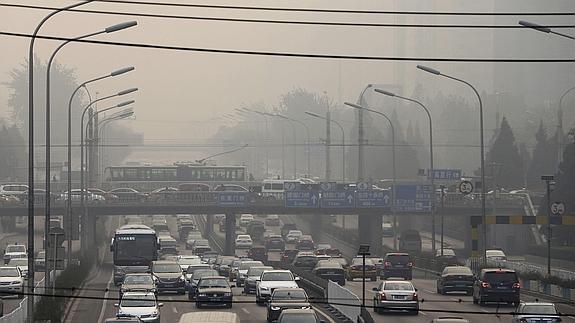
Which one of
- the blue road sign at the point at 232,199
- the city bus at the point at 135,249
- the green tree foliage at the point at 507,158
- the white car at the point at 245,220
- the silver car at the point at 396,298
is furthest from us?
the white car at the point at 245,220

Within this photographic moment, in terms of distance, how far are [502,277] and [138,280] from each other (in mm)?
14563

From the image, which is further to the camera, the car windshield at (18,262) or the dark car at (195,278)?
the car windshield at (18,262)

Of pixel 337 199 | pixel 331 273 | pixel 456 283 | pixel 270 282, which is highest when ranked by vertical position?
pixel 337 199

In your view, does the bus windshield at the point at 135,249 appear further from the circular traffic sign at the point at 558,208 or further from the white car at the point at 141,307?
the circular traffic sign at the point at 558,208

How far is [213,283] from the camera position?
48.6 m

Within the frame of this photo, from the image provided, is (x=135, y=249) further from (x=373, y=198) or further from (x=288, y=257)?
(x=373, y=198)

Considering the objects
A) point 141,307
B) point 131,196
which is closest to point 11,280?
point 141,307

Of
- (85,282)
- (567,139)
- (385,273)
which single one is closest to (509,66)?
(567,139)

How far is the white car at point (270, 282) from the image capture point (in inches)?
1919

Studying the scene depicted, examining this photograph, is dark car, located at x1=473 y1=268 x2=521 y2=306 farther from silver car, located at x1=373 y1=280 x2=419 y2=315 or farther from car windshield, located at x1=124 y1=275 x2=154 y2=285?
car windshield, located at x1=124 y1=275 x2=154 y2=285

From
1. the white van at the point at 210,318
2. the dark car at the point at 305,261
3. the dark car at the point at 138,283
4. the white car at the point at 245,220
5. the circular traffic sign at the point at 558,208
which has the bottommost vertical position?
the white car at the point at 245,220

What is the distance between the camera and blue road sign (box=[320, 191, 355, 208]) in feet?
314

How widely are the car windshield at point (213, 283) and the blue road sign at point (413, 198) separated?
136 ft

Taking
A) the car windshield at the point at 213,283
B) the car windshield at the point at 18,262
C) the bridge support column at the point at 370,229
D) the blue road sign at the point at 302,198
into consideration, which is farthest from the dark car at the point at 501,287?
the bridge support column at the point at 370,229
